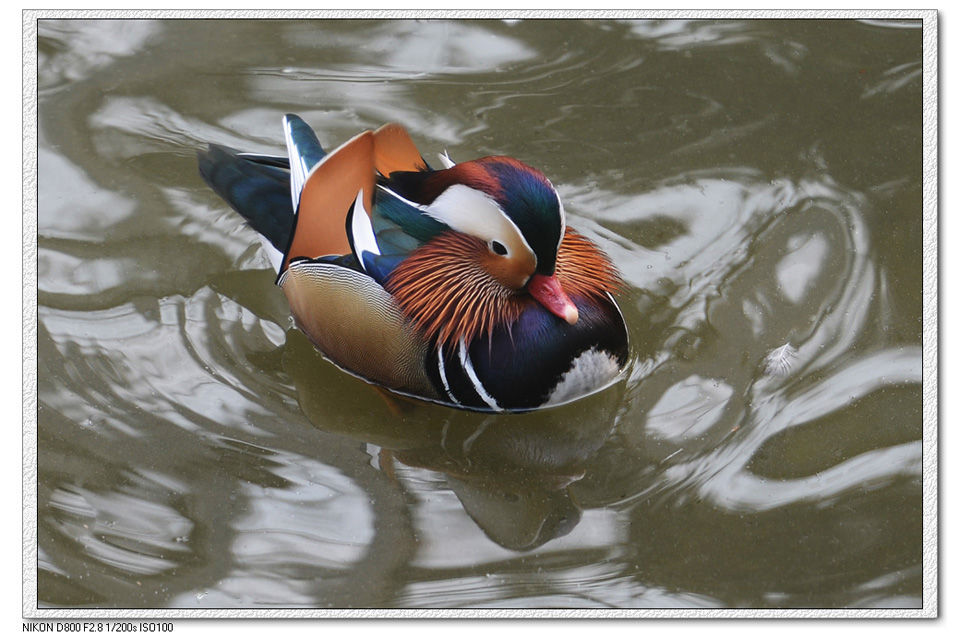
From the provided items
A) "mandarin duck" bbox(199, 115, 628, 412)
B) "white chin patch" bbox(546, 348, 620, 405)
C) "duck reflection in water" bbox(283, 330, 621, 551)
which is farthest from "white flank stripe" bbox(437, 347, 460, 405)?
"white chin patch" bbox(546, 348, 620, 405)

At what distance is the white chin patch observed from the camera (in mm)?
3779

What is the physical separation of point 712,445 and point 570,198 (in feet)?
4.82

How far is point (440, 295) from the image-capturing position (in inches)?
146

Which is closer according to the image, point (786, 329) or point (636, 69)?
point (786, 329)

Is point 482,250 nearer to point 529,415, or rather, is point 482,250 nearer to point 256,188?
point 529,415

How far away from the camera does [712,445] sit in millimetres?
3732

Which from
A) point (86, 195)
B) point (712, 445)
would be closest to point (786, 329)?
point (712, 445)

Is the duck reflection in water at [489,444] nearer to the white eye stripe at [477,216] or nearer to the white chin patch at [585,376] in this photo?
the white chin patch at [585,376]

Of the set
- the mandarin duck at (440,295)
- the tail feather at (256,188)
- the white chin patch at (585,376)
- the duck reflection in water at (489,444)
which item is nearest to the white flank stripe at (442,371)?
the mandarin duck at (440,295)

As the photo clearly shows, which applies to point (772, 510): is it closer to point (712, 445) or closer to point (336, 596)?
point (712, 445)

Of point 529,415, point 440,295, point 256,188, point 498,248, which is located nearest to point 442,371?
point 440,295

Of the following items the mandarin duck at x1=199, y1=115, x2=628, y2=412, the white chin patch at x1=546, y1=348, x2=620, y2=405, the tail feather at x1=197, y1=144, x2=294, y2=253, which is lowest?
the white chin patch at x1=546, y1=348, x2=620, y2=405

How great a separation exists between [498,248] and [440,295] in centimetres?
29

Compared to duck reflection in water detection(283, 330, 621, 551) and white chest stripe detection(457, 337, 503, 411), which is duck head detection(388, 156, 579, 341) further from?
duck reflection in water detection(283, 330, 621, 551)
